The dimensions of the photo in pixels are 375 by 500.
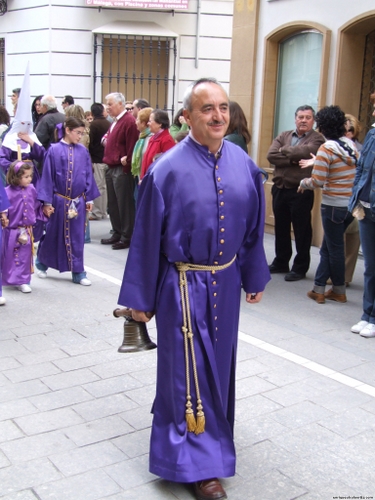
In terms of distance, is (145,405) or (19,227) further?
(19,227)

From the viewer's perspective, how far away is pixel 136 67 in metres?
14.6

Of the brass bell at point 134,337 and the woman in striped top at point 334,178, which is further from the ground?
the woman in striped top at point 334,178

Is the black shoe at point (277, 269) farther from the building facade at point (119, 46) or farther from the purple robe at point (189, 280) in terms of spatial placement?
the building facade at point (119, 46)

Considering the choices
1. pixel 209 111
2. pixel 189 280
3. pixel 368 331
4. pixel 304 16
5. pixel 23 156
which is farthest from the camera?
pixel 304 16

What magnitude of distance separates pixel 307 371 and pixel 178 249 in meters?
2.17

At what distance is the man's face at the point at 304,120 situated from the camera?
Result: 7355 mm

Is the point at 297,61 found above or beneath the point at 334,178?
above

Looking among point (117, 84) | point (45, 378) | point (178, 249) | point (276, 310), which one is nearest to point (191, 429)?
point (178, 249)

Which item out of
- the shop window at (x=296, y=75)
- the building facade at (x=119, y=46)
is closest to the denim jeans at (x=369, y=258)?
the shop window at (x=296, y=75)

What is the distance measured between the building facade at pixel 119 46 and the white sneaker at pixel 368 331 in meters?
9.52

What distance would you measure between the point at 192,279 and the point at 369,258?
2978mm

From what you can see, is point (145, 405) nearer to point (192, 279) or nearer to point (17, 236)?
point (192, 279)

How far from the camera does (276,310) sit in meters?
6.59

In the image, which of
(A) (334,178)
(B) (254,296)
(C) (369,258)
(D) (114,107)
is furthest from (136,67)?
(B) (254,296)
